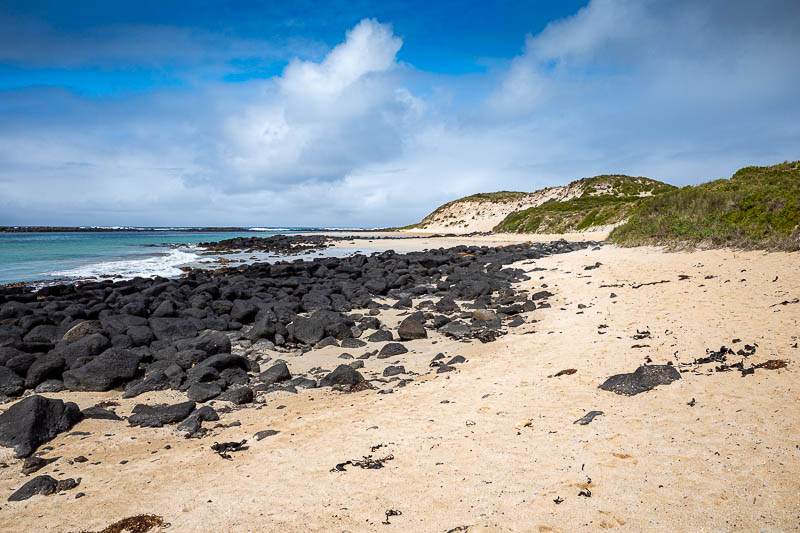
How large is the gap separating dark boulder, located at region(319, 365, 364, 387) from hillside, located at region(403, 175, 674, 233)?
45.7 metres

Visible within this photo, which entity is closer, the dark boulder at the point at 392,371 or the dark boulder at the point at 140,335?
the dark boulder at the point at 392,371

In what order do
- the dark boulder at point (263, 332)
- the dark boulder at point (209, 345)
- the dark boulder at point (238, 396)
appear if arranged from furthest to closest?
1. the dark boulder at point (263, 332)
2. the dark boulder at point (209, 345)
3. the dark boulder at point (238, 396)

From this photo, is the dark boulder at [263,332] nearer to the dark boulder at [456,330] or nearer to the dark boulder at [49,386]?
the dark boulder at [49,386]

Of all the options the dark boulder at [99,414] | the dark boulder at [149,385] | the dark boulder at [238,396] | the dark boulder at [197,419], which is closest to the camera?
the dark boulder at [197,419]

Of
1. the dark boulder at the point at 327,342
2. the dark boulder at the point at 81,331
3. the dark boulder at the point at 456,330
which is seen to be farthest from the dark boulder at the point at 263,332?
the dark boulder at the point at 456,330

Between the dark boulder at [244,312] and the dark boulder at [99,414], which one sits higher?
the dark boulder at [244,312]

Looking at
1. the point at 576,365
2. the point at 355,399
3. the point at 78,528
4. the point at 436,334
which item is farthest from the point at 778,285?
the point at 78,528

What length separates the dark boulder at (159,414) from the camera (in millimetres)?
6309

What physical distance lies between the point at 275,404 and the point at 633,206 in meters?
49.5

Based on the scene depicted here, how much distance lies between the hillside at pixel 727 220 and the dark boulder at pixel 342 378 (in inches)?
535

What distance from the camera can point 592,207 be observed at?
189 ft

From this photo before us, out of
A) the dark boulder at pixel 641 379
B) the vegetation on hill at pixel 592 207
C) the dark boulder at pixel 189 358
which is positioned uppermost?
the vegetation on hill at pixel 592 207

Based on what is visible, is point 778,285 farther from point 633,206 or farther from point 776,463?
point 633,206

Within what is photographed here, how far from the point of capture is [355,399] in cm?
692
